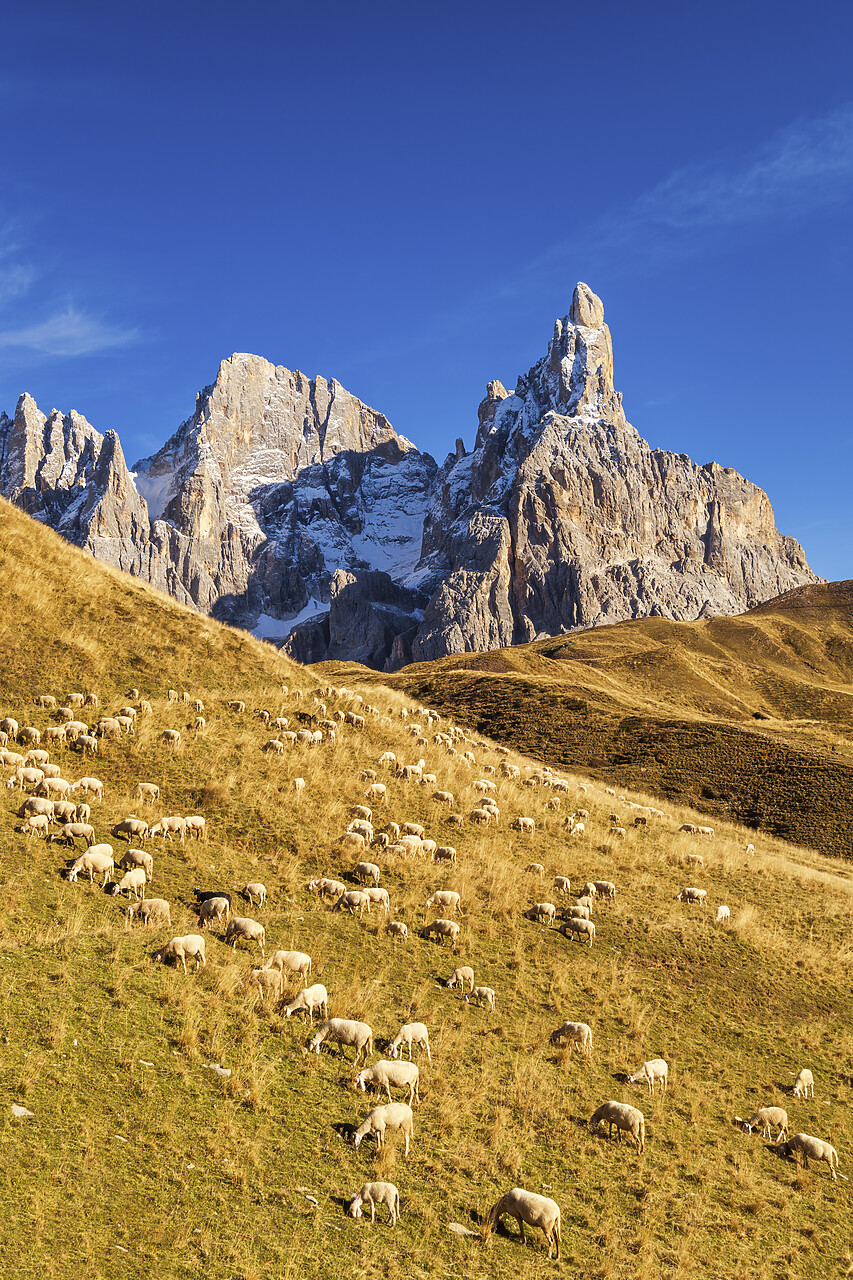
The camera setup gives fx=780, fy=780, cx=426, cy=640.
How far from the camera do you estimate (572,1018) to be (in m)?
17.7

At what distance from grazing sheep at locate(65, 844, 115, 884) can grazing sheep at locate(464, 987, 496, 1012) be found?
28.4ft

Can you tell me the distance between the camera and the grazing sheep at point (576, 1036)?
16141mm

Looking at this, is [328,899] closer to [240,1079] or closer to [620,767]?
[240,1079]

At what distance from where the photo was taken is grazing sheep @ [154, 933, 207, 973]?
15094 mm

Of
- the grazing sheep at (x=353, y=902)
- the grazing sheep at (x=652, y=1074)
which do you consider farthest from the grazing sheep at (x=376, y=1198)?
the grazing sheep at (x=353, y=902)

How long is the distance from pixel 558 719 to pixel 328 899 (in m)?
50.4

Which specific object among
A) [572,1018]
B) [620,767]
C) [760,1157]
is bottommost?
[760,1157]

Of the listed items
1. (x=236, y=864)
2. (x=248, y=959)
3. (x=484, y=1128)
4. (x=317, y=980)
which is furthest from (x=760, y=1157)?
(x=236, y=864)

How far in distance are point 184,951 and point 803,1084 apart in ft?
43.7

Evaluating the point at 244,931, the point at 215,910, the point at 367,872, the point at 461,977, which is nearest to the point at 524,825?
the point at 367,872

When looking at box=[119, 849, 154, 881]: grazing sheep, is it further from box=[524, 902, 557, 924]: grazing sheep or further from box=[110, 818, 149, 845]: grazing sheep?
box=[524, 902, 557, 924]: grazing sheep

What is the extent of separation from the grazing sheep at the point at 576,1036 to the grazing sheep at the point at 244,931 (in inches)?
255

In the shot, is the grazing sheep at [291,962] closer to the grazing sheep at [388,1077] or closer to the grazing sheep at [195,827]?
the grazing sheep at [388,1077]

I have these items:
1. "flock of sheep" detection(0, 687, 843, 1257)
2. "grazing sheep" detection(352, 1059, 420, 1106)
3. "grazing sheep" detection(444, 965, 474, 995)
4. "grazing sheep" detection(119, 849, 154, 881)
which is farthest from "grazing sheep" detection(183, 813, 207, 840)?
"grazing sheep" detection(352, 1059, 420, 1106)
